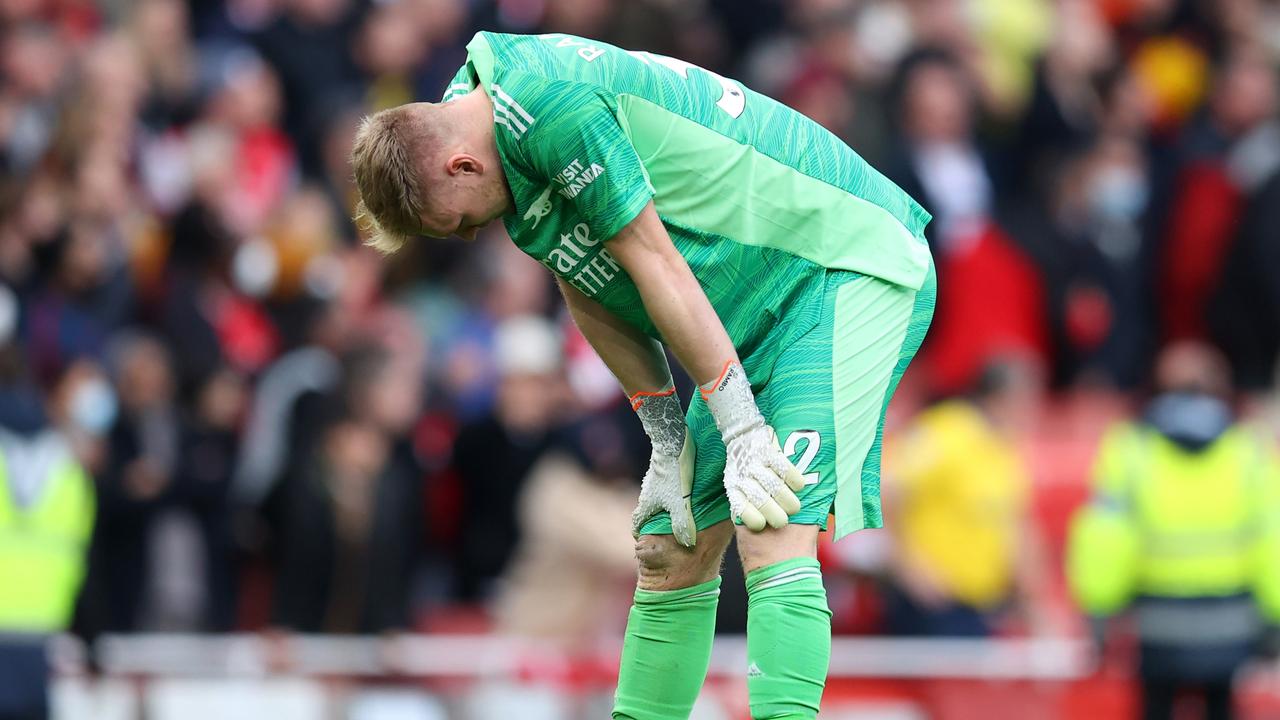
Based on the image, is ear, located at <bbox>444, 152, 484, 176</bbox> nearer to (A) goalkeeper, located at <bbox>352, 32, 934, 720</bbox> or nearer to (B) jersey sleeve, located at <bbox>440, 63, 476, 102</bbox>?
(A) goalkeeper, located at <bbox>352, 32, 934, 720</bbox>

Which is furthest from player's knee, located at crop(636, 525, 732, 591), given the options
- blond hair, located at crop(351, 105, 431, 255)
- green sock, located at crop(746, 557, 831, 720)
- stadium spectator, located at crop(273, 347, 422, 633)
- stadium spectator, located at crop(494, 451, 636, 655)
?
stadium spectator, located at crop(273, 347, 422, 633)

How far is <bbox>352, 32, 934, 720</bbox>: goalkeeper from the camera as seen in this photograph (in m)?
5.11

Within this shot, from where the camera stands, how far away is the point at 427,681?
10273 millimetres

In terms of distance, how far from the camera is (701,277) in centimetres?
539

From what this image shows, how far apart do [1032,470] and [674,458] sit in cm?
778

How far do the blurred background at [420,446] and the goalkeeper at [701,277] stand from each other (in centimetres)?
473

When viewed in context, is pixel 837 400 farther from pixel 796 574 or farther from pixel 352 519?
pixel 352 519

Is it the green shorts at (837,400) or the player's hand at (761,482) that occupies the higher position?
the green shorts at (837,400)

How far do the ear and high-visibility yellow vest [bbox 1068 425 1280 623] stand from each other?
20.9 ft

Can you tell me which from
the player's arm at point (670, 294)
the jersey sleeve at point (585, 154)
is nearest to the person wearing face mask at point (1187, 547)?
the player's arm at point (670, 294)

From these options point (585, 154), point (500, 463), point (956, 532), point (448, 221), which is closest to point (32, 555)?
point (500, 463)

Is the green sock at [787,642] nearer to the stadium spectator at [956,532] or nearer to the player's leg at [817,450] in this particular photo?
the player's leg at [817,450]

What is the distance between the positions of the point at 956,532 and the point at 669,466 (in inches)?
239

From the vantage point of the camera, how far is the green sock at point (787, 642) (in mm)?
5094
